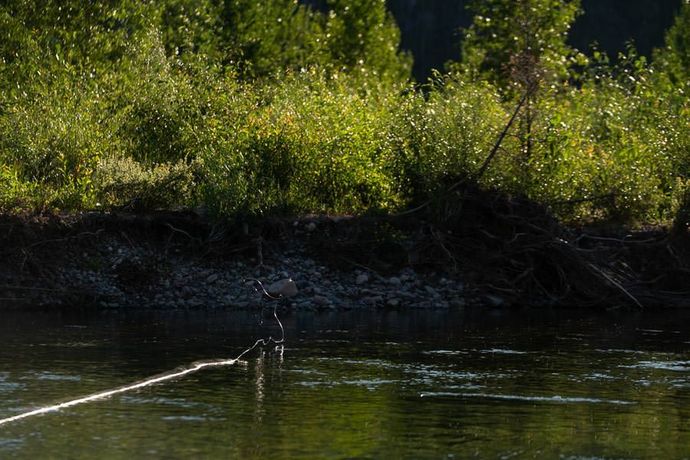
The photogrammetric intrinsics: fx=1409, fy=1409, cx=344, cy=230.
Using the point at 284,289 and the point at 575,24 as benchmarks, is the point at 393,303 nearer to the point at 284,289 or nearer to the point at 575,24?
the point at 284,289

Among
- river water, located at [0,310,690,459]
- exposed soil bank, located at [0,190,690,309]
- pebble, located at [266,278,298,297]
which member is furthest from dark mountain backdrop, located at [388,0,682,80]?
river water, located at [0,310,690,459]

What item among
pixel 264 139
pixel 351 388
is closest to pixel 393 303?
pixel 264 139

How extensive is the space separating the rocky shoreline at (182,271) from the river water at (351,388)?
1.79 metres

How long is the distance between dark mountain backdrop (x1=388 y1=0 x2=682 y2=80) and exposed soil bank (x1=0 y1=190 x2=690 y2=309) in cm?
9331

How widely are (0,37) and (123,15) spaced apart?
3005 millimetres

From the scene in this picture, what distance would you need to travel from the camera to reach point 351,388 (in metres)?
17.2

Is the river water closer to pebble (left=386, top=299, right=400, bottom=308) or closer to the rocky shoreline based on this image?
the rocky shoreline

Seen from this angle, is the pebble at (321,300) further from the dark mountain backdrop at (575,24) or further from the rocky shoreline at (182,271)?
the dark mountain backdrop at (575,24)

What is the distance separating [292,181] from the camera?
32500 mm

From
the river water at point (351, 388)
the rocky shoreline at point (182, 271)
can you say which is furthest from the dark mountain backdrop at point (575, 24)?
the river water at point (351, 388)

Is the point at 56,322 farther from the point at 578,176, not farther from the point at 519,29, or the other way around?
the point at 519,29

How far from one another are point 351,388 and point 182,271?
1309 cm

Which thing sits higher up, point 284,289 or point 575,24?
point 575,24

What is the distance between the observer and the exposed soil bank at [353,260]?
28922 mm
